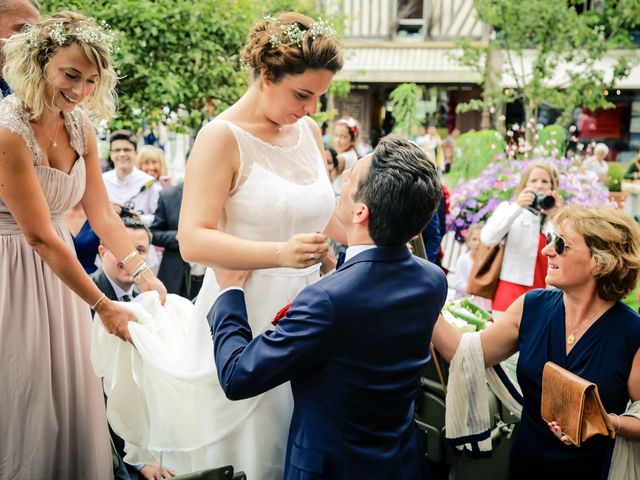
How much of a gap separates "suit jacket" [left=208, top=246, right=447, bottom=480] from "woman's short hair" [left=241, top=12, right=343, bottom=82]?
645 millimetres

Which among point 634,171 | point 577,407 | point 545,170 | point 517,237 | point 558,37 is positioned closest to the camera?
point 577,407

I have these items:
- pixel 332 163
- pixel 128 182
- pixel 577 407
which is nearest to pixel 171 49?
pixel 128 182

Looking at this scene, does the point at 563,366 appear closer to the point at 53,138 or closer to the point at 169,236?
the point at 53,138

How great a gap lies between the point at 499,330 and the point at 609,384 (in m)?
0.42

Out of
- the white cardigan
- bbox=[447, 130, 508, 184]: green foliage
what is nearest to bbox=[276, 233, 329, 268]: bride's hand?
the white cardigan

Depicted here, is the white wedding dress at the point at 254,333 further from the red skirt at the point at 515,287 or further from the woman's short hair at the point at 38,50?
the red skirt at the point at 515,287

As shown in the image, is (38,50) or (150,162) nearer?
(38,50)

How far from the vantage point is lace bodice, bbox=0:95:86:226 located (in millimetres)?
2135

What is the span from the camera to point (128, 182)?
598 cm

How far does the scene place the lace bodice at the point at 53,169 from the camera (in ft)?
7.00

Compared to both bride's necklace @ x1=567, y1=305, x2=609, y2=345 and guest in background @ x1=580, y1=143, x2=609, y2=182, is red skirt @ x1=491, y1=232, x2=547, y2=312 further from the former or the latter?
guest in background @ x1=580, y1=143, x2=609, y2=182

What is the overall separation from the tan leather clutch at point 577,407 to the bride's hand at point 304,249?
84 cm

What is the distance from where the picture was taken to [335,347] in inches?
67.2

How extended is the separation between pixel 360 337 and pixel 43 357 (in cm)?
126
